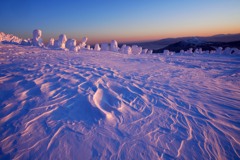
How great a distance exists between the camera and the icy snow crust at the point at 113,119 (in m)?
2.63

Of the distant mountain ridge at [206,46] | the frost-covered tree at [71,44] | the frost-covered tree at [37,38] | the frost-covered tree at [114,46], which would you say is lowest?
the distant mountain ridge at [206,46]

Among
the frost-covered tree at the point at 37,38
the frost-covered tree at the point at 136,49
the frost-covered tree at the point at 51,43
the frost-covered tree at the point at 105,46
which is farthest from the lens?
the frost-covered tree at the point at 136,49

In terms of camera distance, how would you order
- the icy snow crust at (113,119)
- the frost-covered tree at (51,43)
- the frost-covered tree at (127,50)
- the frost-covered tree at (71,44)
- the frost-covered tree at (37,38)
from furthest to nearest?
1. the frost-covered tree at (127,50)
2. the frost-covered tree at (37,38)
3. the frost-covered tree at (51,43)
4. the frost-covered tree at (71,44)
5. the icy snow crust at (113,119)

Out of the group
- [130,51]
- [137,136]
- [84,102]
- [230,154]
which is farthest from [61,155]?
[130,51]

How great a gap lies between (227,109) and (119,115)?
272 cm

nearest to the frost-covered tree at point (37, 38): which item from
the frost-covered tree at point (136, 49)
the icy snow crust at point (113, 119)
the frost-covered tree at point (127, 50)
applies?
the frost-covered tree at point (127, 50)

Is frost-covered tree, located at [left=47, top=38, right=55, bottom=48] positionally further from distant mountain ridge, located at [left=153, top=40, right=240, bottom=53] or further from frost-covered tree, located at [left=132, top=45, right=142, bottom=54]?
distant mountain ridge, located at [left=153, top=40, right=240, bottom=53]

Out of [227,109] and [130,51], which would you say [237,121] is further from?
[130,51]

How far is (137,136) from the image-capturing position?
2.95 meters

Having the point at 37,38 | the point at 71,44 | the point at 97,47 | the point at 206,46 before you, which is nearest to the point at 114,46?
the point at 97,47

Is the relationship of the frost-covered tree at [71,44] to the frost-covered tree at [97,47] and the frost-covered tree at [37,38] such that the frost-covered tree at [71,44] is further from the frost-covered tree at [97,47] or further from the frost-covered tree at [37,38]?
the frost-covered tree at [97,47]

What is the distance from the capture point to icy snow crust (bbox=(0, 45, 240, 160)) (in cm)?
263

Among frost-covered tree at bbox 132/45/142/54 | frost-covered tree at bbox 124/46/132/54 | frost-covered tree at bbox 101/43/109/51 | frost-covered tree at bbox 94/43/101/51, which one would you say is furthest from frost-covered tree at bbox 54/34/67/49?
frost-covered tree at bbox 132/45/142/54

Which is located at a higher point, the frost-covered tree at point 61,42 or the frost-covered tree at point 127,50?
the frost-covered tree at point 61,42
